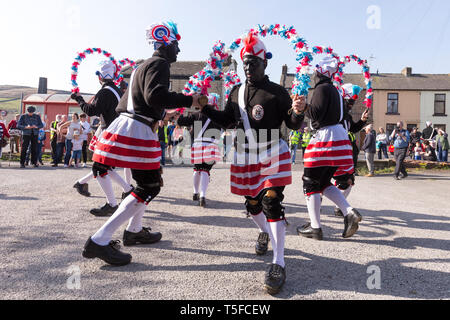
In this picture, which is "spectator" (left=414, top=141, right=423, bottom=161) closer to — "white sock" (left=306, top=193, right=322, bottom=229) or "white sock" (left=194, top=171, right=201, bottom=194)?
"white sock" (left=194, top=171, right=201, bottom=194)

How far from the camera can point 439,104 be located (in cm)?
3378

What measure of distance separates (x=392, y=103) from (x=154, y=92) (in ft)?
121

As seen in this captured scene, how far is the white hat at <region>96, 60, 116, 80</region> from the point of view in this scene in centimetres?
475

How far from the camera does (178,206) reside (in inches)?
220

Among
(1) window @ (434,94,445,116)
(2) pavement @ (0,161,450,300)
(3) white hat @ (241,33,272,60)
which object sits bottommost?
(2) pavement @ (0,161,450,300)

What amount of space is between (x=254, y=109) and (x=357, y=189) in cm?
611

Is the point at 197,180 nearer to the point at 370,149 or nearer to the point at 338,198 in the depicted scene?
the point at 338,198

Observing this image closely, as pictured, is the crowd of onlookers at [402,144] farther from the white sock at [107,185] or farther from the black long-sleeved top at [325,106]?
the white sock at [107,185]

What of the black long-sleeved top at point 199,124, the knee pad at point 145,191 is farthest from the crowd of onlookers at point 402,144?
the knee pad at point 145,191

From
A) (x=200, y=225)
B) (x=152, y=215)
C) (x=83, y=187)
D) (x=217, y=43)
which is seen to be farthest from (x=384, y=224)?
(x=83, y=187)

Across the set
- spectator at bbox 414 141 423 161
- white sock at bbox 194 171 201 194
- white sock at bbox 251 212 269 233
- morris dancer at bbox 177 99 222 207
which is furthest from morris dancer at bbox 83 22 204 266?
spectator at bbox 414 141 423 161

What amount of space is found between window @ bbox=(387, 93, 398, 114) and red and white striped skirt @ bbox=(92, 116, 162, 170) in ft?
119

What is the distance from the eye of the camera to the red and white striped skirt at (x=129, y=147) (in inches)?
116

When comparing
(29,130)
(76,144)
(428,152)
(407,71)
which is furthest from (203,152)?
(407,71)
